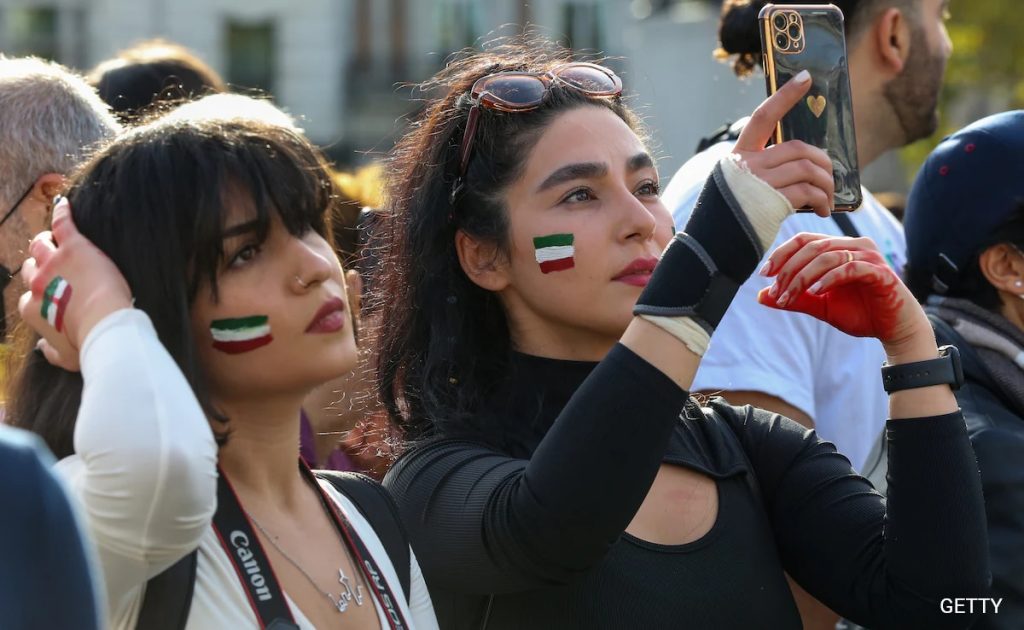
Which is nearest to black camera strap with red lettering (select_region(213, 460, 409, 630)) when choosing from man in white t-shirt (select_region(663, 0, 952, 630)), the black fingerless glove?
the black fingerless glove

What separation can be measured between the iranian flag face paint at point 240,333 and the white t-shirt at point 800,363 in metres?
1.54

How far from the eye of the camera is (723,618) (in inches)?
98.2

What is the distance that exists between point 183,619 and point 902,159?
608 inches

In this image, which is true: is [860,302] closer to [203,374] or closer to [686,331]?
[686,331]

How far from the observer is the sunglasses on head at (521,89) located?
9.30 feet

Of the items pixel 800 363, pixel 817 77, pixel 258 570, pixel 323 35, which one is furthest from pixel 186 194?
pixel 323 35

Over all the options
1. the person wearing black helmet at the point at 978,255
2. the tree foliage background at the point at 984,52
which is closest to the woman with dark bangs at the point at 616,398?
the person wearing black helmet at the point at 978,255

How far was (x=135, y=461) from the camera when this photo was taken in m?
1.93

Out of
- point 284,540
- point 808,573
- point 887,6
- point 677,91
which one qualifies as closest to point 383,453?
point 284,540

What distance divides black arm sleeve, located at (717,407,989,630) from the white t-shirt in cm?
70

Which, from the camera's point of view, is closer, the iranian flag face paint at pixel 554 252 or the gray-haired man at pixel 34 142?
the iranian flag face paint at pixel 554 252

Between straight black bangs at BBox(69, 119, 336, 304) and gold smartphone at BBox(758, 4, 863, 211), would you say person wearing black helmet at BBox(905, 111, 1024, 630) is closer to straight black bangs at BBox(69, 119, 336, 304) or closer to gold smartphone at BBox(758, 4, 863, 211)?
gold smartphone at BBox(758, 4, 863, 211)

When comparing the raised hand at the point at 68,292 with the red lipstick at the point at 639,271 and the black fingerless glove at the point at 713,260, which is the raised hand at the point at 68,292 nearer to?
the black fingerless glove at the point at 713,260

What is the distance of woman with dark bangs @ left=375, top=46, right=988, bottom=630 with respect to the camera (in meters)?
2.26
